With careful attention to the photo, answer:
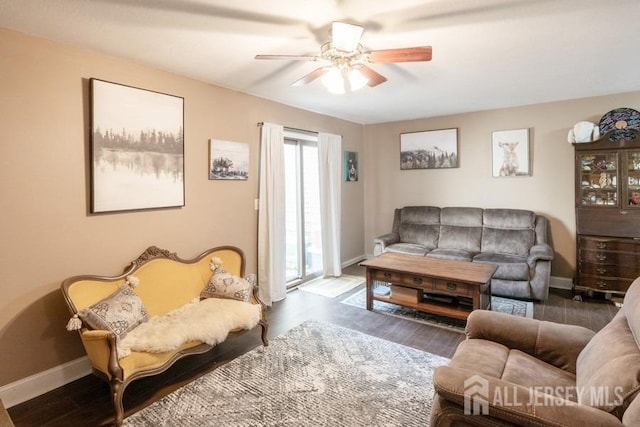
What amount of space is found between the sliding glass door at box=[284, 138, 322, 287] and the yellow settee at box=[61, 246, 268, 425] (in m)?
1.45

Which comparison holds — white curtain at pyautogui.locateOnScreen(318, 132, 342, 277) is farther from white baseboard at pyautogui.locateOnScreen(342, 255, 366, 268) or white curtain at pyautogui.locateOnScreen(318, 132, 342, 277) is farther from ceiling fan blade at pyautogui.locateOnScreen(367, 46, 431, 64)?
ceiling fan blade at pyautogui.locateOnScreen(367, 46, 431, 64)

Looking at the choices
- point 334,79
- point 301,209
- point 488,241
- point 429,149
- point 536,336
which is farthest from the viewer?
point 429,149

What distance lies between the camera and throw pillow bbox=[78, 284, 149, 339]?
2174mm

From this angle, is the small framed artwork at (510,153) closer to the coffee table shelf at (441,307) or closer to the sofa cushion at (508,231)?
the sofa cushion at (508,231)

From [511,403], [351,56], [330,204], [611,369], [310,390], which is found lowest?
[310,390]

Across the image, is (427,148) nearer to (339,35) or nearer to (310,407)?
(339,35)

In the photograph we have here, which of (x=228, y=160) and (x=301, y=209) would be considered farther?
(x=301, y=209)

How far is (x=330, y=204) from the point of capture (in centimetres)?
505

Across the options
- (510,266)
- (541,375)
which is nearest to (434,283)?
(510,266)

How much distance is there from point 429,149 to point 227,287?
13.1ft

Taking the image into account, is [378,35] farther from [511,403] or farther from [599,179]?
[599,179]

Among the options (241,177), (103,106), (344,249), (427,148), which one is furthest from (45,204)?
(427,148)

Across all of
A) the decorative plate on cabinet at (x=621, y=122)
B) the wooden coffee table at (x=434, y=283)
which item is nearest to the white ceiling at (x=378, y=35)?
the decorative plate on cabinet at (x=621, y=122)

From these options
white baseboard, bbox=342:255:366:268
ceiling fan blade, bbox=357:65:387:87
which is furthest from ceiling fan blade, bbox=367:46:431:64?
white baseboard, bbox=342:255:366:268
